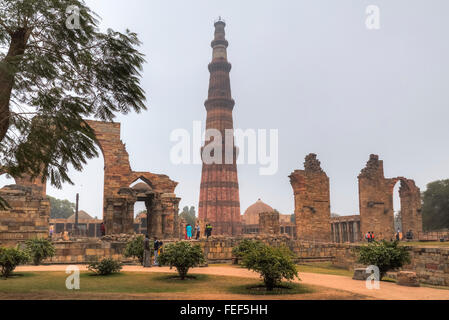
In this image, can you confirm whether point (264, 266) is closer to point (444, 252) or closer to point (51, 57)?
point (51, 57)

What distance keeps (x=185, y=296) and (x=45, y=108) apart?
154 inches

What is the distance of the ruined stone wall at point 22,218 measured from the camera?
51.3 feet

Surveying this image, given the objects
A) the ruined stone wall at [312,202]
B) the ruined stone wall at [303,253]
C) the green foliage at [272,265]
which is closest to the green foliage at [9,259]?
the ruined stone wall at [303,253]

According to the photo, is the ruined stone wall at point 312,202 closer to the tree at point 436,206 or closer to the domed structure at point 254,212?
the tree at point 436,206

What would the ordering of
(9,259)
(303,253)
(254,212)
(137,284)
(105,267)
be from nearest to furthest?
(137,284) < (9,259) < (105,267) < (303,253) < (254,212)

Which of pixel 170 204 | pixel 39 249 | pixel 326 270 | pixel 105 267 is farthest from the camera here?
pixel 170 204

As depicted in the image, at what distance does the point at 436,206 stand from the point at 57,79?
39864 mm

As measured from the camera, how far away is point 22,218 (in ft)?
52.3

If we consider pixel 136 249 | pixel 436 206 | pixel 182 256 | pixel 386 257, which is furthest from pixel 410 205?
pixel 182 256

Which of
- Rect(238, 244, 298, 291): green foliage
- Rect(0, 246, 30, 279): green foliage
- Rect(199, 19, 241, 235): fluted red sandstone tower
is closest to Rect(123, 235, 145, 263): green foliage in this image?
Rect(0, 246, 30, 279): green foliage

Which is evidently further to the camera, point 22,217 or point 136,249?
point 22,217

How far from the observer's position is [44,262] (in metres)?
13.1

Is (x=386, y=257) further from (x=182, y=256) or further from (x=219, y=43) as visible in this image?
(x=219, y=43)
